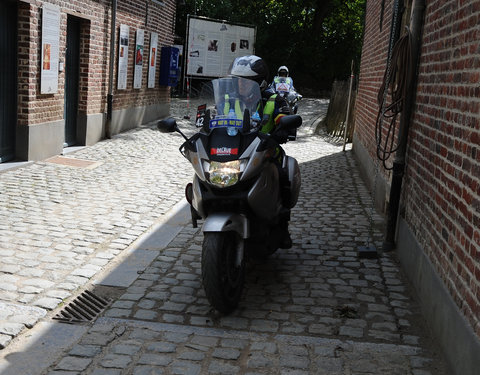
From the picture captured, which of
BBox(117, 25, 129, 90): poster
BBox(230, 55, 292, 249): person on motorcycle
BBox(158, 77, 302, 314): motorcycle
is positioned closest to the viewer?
BBox(158, 77, 302, 314): motorcycle

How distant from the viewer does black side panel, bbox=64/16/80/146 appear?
11.7 m

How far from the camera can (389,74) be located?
252 inches

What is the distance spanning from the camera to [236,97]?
16.4 feet

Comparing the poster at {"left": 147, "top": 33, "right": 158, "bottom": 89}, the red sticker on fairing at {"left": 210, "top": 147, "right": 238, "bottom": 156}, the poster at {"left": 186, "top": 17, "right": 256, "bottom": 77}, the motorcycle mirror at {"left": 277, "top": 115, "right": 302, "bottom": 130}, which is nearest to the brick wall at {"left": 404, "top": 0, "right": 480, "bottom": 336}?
the motorcycle mirror at {"left": 277, "top": 115, "right": 302, "bottom": 130}

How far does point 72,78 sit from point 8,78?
2738 mm

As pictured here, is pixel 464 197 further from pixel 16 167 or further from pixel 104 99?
pixel 104 99

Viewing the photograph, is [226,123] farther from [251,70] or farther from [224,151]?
[251,70]

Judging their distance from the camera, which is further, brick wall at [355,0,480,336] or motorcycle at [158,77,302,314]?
motorcycle at [158,77,302,314]

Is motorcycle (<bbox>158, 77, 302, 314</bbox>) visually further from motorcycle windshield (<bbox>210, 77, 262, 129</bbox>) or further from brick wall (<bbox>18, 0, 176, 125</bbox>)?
brick wall (<bbox>18, 0, 176, 125</bbox>)

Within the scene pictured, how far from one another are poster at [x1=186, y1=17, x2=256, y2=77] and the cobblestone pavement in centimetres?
1439

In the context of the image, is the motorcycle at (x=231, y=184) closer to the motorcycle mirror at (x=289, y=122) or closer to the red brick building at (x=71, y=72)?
the motorcycle mirror at (x=289, y=122)

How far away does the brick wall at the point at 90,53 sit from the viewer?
9.47 m

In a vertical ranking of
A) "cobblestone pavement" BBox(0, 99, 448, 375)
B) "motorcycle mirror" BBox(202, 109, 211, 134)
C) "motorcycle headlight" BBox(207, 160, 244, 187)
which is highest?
"motorcycle mirror" BBox(202, 109, 211, 134)

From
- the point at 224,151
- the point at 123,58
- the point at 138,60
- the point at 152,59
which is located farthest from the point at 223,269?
the point at 152,59
